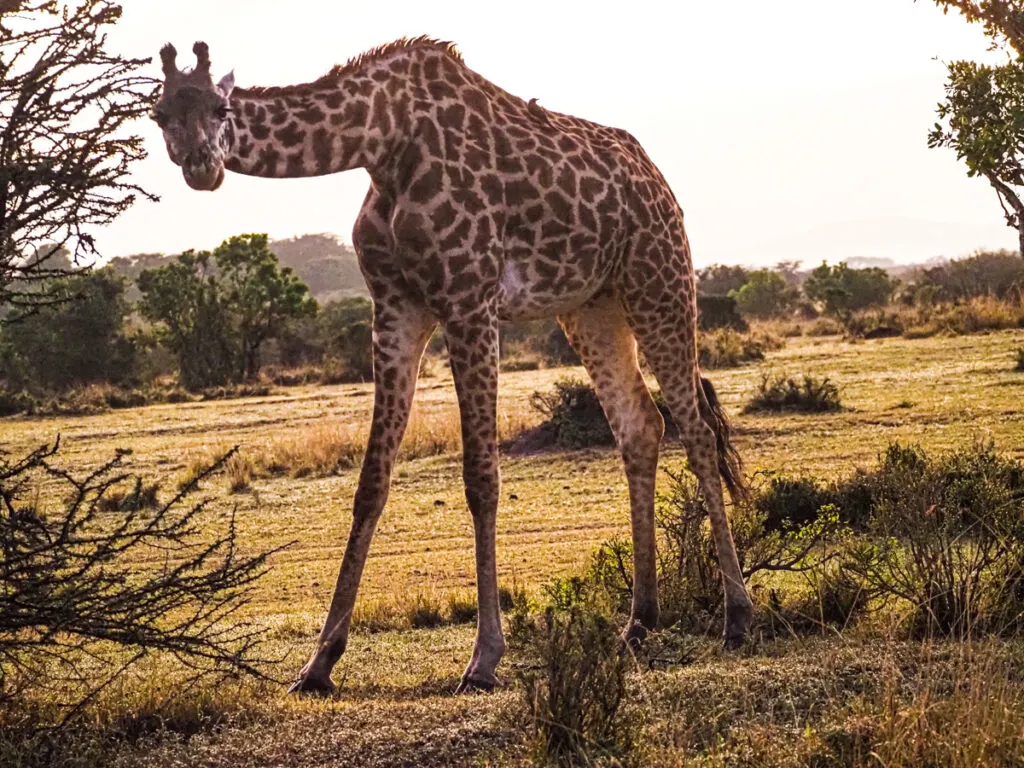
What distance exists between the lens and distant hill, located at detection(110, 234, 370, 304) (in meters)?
90.4

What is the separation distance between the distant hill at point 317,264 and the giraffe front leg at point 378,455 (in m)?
73.3

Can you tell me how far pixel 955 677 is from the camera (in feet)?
17.2

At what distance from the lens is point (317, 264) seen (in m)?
127

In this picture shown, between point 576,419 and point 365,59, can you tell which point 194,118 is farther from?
point 576,419

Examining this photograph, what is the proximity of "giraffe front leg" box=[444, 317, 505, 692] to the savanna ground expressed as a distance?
1.52ft

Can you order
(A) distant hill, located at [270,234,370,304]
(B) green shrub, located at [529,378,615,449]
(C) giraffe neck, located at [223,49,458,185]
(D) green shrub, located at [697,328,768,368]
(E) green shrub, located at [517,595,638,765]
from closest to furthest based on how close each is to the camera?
(E) green shrub, located at [517,595,638,765] → (C) giraffe neck, located at [223,49,458,185] → (B) green shrub, located at [529,378,615,449] → (D) green shrub, located at [697,328,768,368] → (A) distant hill, located at [270,234,370,304]

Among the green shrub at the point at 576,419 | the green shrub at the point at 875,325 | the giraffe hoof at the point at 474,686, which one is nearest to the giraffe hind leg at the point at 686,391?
the giraffe hoof at the point at 474,686

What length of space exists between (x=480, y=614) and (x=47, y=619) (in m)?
Answer: 1.97

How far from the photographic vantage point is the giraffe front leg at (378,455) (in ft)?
21.7

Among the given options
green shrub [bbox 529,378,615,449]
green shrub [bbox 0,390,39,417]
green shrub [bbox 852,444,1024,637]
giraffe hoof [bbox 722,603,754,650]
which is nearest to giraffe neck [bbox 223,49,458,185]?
giraffe hoof [bbox 722,603,754,650]

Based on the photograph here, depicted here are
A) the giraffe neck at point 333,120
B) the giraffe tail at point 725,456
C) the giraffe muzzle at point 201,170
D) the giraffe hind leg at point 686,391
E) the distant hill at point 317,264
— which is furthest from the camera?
the distant hill at point 317,264

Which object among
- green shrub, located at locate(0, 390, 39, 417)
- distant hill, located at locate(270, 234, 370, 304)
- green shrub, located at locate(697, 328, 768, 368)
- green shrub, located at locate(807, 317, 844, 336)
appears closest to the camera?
green shrub, located at locate(697, 328, 768, 368)

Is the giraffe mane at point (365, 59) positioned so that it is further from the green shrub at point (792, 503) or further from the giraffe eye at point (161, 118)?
the green shrub at point (792, 503)

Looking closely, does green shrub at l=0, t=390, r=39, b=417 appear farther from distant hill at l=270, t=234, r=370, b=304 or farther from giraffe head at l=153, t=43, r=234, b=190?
distant hill at l=270, t=234, r=370, b=304
